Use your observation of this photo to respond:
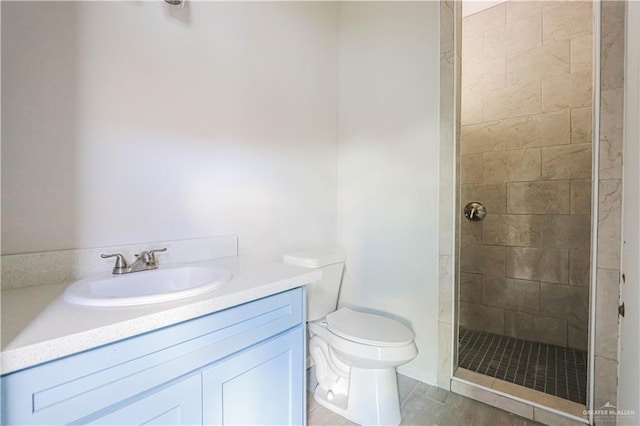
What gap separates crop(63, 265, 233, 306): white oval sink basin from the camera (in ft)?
2.59

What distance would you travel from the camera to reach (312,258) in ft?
5.43

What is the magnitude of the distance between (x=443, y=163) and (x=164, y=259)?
155 centimetres

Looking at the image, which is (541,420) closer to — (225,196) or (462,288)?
(462,288)

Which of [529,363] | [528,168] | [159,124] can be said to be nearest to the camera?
[159,124]

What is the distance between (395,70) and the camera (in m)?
1.90

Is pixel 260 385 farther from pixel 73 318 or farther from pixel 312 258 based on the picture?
pixel 312 258

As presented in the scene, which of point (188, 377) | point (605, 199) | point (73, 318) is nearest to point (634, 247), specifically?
point (605, 199)

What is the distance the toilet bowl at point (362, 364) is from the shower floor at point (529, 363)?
2.56 ft

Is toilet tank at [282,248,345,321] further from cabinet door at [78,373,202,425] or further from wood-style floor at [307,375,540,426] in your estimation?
cabinet door at [78,373,202,425]

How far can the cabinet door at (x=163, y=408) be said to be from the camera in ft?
2.32

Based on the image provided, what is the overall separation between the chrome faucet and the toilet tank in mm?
705

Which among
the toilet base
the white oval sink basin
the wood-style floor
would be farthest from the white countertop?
the wood-style floor

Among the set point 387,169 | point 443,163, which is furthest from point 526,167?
point 387,169

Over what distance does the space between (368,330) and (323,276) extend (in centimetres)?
38
